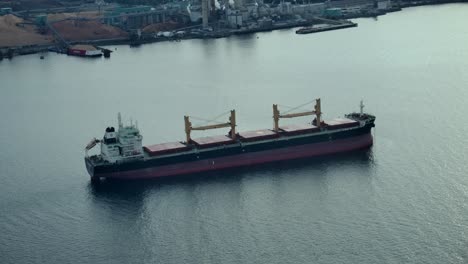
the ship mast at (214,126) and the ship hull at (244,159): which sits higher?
the ship mast at (214,126)

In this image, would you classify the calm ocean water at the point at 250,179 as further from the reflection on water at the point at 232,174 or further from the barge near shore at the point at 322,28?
the barge near shore at the point at 322,28

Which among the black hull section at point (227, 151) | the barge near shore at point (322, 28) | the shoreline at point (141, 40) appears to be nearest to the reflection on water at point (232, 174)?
the black hull section at point (227, 151)

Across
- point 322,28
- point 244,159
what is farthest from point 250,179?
point 322,28

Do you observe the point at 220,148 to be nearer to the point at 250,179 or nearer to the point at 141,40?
the point at 250,179

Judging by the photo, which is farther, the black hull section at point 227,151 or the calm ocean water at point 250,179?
the black hull section at point 227,151

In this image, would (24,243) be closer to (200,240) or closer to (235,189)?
(200,240)

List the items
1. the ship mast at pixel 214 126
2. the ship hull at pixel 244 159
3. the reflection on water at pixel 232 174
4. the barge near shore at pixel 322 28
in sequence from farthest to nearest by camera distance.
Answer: the barge near shore at pixel 322 28 < the ship mast at pixel 214 126 < the ship hull at pixel 244 159 < the reflection on water at pixel 232 174

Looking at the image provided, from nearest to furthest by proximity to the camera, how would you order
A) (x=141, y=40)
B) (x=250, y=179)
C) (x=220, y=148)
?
(x=250, y=179)
(x=220, y=148)
(x=141, y=40)
